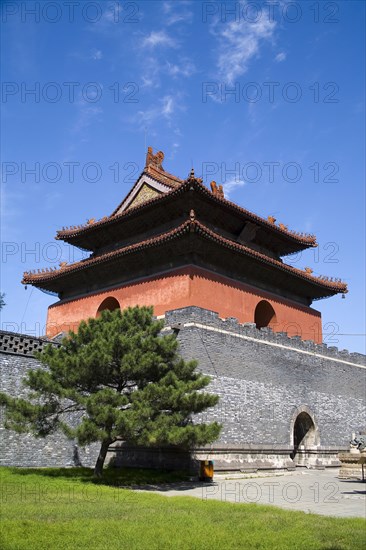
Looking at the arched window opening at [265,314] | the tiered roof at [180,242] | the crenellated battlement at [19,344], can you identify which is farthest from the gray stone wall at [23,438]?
the arched window opening at [265,314]

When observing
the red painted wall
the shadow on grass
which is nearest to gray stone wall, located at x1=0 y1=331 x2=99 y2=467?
the shadow on grass

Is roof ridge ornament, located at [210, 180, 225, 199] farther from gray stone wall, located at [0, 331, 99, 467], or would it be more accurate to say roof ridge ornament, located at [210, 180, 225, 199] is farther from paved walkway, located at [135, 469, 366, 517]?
paved walkway, located at [135, 469, 366, 517]

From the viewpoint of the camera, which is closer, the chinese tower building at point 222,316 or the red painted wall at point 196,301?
the chinese tower building at point 222,316

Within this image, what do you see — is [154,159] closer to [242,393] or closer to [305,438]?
[242,393]

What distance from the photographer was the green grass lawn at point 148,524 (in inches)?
209

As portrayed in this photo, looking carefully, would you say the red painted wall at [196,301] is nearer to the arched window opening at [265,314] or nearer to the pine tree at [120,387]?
the arched window opening at [265,314]

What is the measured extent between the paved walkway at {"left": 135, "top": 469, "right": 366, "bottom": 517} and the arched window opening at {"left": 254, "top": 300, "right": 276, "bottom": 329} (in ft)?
19.3

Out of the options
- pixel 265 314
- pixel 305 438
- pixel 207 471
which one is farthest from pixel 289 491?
pixel 265 314

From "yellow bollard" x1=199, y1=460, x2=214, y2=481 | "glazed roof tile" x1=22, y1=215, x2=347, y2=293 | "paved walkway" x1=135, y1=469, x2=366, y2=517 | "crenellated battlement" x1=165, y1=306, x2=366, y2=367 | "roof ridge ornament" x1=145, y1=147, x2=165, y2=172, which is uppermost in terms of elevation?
"roof ridge ornament" x1=145, y1=147, x2=165, y2=172

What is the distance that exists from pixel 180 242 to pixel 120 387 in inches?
226

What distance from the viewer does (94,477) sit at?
36.8ft

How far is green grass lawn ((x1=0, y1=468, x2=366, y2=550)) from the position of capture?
5309 millimetres

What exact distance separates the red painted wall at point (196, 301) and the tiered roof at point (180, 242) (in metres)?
0.36

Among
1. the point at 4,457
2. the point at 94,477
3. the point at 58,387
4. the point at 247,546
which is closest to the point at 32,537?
the point at 247,546
